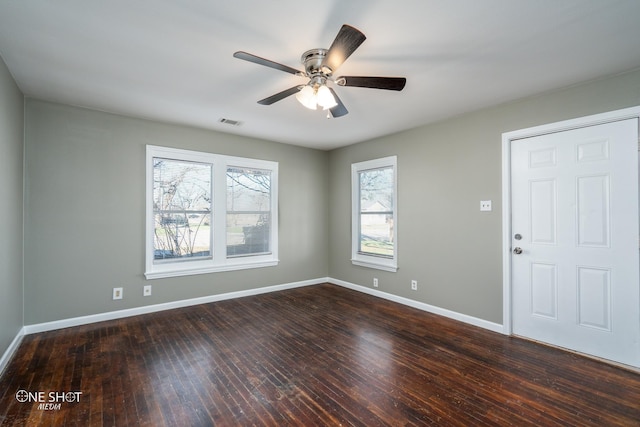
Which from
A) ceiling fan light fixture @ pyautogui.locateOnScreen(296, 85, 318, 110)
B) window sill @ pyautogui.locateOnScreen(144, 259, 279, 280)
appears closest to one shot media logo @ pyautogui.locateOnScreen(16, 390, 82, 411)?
window sill @ pyautogui.locateOnScreen(144, 259, 279, 280)

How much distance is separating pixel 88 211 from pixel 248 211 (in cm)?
207

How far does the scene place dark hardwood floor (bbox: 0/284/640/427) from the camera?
1.92 metres

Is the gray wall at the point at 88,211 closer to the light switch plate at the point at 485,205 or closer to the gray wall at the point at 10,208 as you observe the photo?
the gray wall at the point at 10,208

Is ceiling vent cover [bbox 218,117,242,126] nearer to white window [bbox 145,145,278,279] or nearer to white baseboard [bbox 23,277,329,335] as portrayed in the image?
white window [bbox 145,145,278,279]

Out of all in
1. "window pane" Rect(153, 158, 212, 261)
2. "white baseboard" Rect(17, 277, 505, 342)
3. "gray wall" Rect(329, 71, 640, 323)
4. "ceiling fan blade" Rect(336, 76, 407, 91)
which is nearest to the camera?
"ceiling fan blade" Rect(336, 76, 407, 91)

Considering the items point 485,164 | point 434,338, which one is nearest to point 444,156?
point 485,164

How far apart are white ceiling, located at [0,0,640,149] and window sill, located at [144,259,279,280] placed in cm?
210

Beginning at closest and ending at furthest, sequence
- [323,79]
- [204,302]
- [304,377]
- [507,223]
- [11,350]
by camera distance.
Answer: [323,79] < [304,377] < [11,350] < [507,223] < [204,302]

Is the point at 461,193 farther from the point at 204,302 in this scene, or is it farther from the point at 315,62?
the point at 204,302

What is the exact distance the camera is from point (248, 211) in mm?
4824

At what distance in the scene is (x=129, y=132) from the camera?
148 inches

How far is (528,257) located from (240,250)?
12.7 ft

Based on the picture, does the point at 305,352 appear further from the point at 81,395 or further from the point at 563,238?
the point at 563,238

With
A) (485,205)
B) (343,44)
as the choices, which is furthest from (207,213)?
(485,205)
